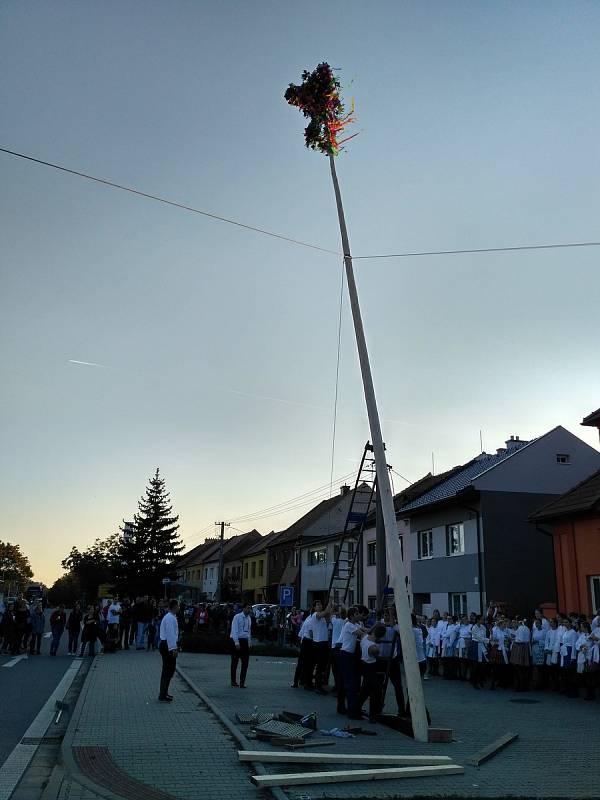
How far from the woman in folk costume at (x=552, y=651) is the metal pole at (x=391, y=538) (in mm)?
7758

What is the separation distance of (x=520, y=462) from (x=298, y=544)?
2551 cm

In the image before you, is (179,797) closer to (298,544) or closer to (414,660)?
(414,660)

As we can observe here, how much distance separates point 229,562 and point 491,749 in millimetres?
65936

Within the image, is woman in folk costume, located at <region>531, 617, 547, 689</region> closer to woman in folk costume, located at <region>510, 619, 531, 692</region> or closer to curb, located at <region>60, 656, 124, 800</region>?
woman in folk costume, located at <region>510, 619, 531, 692</region>

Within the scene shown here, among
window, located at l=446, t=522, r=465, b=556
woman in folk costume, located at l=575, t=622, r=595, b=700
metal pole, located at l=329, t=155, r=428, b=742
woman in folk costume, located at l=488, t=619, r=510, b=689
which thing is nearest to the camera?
metal pole, located at l=329, t=155, r=428, b=742

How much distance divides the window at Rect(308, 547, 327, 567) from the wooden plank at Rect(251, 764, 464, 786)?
3909 cm

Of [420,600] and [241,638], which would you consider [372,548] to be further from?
[241,638]

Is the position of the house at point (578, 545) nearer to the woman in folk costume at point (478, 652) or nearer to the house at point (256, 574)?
the woman in folk costume at point (478, 652)

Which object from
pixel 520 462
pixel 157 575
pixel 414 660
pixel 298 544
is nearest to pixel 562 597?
pixel 520 462

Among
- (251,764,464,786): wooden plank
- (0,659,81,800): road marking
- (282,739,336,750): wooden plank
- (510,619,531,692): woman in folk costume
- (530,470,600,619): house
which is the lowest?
(0,659,81,800): road marking

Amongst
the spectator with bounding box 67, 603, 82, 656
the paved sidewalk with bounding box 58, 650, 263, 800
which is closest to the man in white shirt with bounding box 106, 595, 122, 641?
the spectator with bounding box 67, 603, 82, 656

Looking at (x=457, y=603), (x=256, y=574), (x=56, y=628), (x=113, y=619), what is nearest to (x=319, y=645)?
(x=113, y=619)

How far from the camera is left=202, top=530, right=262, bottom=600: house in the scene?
229 feet

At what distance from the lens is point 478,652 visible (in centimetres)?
1839
